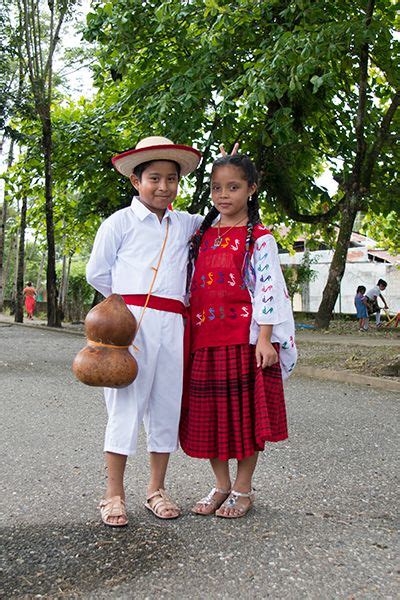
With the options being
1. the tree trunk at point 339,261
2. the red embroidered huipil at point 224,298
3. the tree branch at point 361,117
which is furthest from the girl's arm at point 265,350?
the tree trunk at point 339,261

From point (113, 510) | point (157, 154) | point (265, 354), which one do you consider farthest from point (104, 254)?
point (113, 510)

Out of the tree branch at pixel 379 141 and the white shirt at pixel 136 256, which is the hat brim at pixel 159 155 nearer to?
the white shirt at pixel 136 256

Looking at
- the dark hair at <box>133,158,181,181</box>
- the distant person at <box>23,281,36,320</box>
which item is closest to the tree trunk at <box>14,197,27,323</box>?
the distant person at <box>23,281,36,320</box>

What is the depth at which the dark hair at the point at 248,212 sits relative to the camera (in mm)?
3660

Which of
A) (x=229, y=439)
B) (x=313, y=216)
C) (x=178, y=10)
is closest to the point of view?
(x=229, y=439)

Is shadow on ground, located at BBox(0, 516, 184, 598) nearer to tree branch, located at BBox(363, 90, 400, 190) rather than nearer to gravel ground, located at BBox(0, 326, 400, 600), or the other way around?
gravel ground, located at BBox(0, 326, 400, 600)

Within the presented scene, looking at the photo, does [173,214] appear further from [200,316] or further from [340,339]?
[340,339]

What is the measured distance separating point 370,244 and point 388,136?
22.0 m

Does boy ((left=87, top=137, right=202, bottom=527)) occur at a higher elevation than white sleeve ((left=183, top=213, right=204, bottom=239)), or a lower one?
lower

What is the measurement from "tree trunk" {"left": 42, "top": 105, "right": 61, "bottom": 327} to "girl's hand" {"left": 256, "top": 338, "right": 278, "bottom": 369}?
617 inches

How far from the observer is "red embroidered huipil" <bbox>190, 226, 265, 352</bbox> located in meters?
3.63

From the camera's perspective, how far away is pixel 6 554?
299cm

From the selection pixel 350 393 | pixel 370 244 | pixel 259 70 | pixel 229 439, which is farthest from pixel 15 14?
pixel 370 244

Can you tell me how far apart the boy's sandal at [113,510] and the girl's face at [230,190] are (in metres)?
1.54
